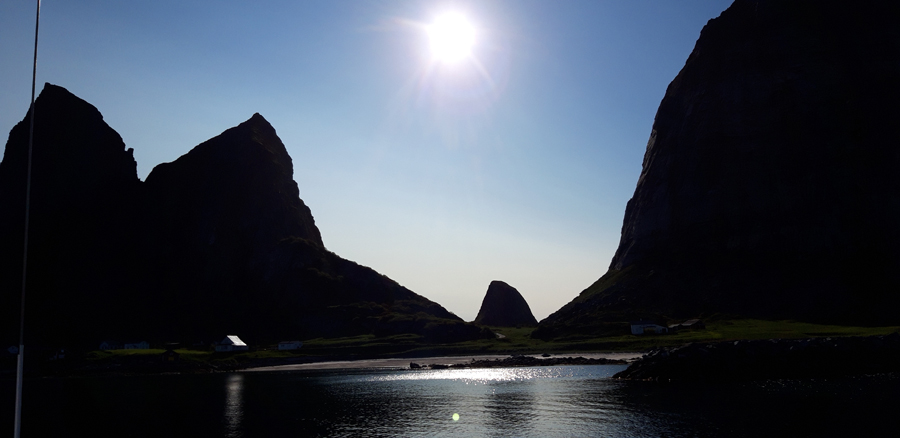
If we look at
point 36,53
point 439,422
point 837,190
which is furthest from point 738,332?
point 36,53

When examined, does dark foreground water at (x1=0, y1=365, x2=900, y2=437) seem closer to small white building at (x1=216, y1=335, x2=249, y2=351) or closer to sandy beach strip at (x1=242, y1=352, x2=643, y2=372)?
sandy beach strip at (x1=242, y1=352, x2=643, y2=372)

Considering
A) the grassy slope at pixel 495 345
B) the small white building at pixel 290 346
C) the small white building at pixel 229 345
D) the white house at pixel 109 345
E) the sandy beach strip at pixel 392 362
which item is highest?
the white house at pixel 109 345

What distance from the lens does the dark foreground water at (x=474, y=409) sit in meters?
47.8

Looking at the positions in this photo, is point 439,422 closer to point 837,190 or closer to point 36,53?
point 36,53

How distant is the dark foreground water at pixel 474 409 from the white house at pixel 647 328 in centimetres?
6215

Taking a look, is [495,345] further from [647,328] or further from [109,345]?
[109,345]

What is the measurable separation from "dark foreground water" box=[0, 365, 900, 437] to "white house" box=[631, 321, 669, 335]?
204ft

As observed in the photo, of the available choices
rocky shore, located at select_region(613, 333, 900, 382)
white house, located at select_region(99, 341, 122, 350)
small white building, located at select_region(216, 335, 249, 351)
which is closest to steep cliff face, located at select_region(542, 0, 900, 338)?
rocky shore, located at select_region(613, 333, 900, 382)

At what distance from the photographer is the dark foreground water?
47.8 m

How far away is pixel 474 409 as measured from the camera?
198 feet

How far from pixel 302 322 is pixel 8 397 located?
114 m

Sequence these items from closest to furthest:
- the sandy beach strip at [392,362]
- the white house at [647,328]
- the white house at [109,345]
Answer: the sandy beach strip at [392,362]
the white house at [647,328]
the white house at [109,345]

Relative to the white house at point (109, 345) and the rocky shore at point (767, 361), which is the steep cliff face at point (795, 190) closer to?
the rocky shore at point (767, 361)

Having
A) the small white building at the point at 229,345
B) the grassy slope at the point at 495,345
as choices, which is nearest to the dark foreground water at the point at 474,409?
the grassy slope at the point at 495,345
